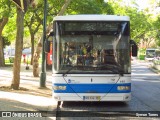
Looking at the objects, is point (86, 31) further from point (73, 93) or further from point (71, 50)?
point (73, 93)

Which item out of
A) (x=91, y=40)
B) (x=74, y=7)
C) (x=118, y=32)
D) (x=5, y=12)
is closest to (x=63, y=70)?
(x=91, y=40)

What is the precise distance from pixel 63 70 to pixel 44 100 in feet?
6.74

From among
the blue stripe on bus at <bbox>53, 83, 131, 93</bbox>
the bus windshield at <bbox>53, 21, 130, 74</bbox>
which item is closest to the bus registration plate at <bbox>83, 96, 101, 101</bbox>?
the blue stripe on bus at <bbox>53, 83, 131, 93</bbox>

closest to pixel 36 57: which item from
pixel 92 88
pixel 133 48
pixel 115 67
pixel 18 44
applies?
pixel 18 44

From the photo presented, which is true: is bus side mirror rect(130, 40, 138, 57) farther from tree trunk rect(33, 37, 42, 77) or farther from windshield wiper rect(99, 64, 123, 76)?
tree trunk rect(33, 37, 42, 77)

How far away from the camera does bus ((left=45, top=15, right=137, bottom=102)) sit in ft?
45.2

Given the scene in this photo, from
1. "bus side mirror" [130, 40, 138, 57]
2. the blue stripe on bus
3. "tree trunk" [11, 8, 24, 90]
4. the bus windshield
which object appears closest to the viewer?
the bus windshield

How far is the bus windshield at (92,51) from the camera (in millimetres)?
13750

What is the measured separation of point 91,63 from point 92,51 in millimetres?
387

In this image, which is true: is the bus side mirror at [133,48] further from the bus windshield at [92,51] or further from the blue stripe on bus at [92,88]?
the blue stripe on bus at [92,88]

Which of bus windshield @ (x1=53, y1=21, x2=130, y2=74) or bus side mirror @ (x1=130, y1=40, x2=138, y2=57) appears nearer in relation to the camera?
bus windshield @ (x1=53, y1=21, x2=130, y2=74)

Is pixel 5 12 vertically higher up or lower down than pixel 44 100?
higher up

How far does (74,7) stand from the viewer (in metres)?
32.4

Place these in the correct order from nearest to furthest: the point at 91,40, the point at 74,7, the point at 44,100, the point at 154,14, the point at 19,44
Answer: the point at 91,40 → the point at 44,100 → the point at 19,44 → the point at 74,7 → the point at 154,14
